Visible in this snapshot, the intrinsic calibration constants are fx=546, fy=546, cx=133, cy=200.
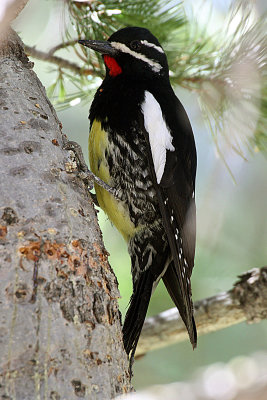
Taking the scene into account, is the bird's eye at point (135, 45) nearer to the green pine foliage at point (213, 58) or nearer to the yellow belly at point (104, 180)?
the green pine foliage at point (213, 58)

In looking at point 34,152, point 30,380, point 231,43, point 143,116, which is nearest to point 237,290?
point 143,116

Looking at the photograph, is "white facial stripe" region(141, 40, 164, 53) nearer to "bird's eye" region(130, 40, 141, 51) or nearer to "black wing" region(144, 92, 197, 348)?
"bird's eye" region(130, 40, 141, 51)

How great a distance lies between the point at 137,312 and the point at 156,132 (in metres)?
0.68

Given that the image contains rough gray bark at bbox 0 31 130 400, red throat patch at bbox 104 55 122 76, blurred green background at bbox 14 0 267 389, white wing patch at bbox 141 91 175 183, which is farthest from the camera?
blurred green background at bbox 14 0 267 389

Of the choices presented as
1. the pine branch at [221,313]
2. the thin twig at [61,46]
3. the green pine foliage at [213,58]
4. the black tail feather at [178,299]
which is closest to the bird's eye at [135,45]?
the green pine foliage at [213,58]

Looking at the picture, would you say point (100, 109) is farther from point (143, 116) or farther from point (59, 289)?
point (59, 289)

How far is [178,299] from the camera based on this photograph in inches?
81.0

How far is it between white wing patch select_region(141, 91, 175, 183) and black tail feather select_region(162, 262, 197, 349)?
0.38 m

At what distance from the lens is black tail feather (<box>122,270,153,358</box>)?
191 centimetres

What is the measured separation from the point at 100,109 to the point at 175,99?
1.13 ft

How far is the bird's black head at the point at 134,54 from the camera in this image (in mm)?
2215

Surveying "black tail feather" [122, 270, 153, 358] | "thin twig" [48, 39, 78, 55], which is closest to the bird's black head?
"thin twig" [48, 39, 78, 55]

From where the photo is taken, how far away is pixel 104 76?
2.45 meters

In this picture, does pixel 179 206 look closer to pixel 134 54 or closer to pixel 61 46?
pixel 134 54
